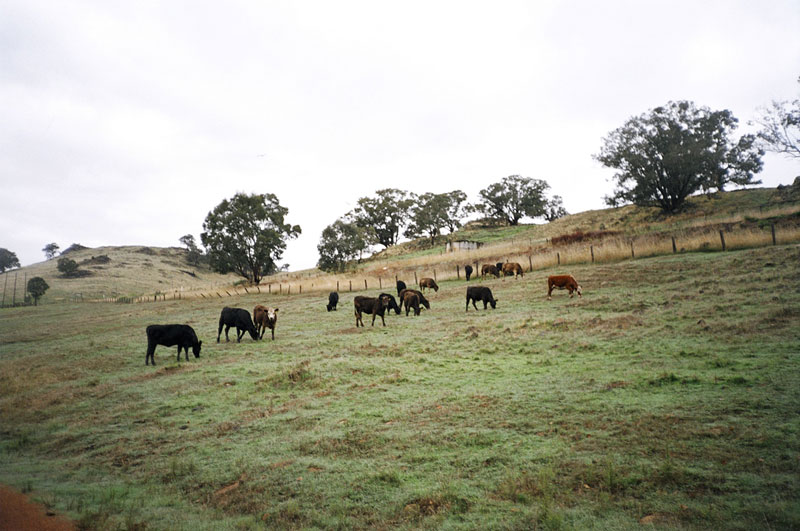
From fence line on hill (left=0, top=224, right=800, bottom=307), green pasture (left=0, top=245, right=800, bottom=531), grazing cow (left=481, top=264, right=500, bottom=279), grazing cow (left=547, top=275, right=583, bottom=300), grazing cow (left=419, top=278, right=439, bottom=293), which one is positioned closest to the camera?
green pasture (left=0, top=245, right=800, bottom=531)

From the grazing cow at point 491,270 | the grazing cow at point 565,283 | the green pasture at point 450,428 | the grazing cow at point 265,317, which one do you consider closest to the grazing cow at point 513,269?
the grazing cow at point 491,270

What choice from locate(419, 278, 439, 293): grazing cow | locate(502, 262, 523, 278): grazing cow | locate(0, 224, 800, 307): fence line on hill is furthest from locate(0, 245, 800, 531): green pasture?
locate(419, 278, 439, 293): grazing cow

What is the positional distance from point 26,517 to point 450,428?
Answer: 551 cm

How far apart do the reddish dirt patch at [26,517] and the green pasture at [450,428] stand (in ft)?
0.53

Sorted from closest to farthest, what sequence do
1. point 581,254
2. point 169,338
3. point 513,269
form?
point 169,338, point 581,254, point 513,269

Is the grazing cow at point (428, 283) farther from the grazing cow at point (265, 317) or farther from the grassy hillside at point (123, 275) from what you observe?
the grassy hillside at point (123, 275)

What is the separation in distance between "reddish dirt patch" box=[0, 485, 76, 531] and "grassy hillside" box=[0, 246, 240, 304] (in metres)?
59.6

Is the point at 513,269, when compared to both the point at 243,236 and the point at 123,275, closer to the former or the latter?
the point at 243,236

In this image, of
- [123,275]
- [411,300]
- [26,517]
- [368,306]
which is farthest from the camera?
[123,275]

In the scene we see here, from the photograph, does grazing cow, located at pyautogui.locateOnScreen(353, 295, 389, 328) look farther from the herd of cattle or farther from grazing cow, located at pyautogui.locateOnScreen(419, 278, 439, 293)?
grazing cow, located at pyautogui.locateOnScreen(419, 278, 439, 293)

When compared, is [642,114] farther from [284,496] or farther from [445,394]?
[284,496]

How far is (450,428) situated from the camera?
22.2ft

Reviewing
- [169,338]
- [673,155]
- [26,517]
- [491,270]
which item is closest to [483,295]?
[491,270]

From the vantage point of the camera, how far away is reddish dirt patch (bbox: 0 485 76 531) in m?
4.84
